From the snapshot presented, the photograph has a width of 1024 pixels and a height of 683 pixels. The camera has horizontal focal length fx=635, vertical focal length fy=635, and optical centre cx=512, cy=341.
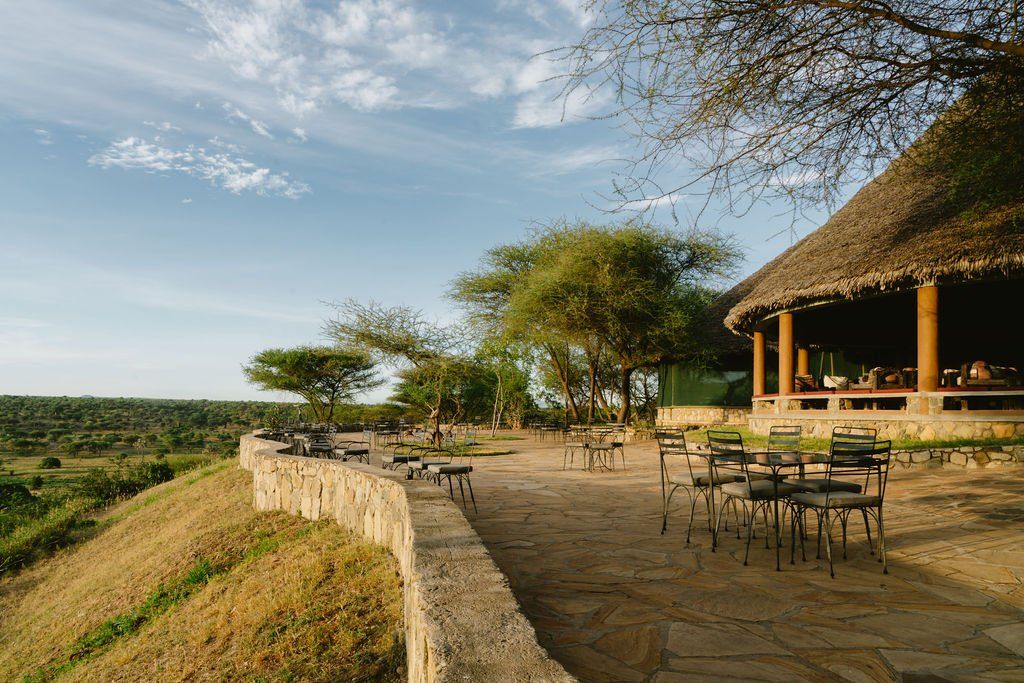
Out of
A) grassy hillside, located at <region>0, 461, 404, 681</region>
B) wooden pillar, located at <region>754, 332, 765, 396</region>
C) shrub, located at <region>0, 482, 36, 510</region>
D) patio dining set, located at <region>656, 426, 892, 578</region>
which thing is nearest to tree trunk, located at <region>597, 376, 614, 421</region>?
wooden pillar, located at <region>754, 332, 765, 396</region>

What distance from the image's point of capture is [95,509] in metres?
17.3

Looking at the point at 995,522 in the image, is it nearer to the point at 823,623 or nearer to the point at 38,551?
the point at 823,623

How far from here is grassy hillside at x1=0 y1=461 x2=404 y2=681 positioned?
4.32 meters

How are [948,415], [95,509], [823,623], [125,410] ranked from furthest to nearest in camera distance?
[125,410] < [95,509] < [948,415] < [823,623]

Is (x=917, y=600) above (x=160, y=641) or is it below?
above

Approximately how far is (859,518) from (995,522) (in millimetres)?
1126

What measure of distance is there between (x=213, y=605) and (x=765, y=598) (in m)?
5.13

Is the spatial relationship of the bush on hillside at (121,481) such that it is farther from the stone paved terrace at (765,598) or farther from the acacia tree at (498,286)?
the stone paved terrace at (765,598)

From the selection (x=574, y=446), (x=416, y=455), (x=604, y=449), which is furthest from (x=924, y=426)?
(x=416, y=455)

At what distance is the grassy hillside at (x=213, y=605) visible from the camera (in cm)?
432

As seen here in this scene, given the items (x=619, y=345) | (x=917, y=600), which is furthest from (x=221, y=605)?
(x=619, y=345)

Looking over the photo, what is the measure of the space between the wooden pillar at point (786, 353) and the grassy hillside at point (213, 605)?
1013 centimetres

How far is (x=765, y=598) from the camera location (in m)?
3.78

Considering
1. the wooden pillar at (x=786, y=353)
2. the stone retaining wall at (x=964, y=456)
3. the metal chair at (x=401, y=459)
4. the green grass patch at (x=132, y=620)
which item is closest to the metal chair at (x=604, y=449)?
the metal chair at (x=401, y=459)
